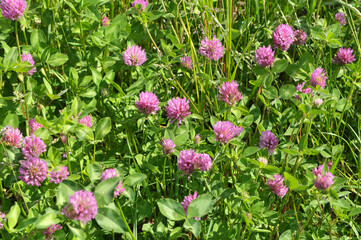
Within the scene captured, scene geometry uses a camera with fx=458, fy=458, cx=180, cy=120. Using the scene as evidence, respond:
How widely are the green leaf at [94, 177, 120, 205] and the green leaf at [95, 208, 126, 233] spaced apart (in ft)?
0.11

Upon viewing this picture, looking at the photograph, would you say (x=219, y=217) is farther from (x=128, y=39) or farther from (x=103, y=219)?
(x=128, y=39)

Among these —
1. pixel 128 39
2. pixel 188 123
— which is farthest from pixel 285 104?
pixel 128 39

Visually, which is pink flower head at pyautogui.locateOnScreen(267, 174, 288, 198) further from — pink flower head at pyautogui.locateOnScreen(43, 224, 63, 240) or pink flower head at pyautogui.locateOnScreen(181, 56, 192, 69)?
pink flower head at pyautogui.locateOnScreen(43, 224, 63, 240)

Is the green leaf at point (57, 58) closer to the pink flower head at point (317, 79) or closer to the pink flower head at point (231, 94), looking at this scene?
the pink flower head at point (231, 94)

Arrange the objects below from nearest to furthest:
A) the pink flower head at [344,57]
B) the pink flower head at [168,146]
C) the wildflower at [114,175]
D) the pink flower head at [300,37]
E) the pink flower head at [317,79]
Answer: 1. the wildflower at [114,175]
2. the pink flower head at [168,146]
3. the pink flower head at [317,79]
4. the pink flower head at [344,57]
5. the pink flower head at [300,37]

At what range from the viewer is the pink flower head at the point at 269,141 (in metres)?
1.99

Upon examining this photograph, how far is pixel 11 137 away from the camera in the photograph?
1.76 meters

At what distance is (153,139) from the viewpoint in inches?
88.6

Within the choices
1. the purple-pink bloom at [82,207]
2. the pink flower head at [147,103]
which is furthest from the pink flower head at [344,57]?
the purple-pink bloom at [82,207]

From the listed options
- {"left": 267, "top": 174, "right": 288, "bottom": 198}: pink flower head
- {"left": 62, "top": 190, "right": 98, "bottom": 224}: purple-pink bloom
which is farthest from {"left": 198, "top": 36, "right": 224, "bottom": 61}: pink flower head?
{"left": 62, "top": 190, "right": 98, "bottom": 224}: purple-pink bloom

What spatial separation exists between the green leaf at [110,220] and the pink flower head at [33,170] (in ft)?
1.25

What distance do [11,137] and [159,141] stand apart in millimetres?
629

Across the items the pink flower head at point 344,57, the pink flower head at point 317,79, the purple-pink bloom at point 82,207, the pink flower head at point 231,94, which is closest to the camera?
the purple-pink bloom at point 82,207

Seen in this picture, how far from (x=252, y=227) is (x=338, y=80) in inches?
51.8
